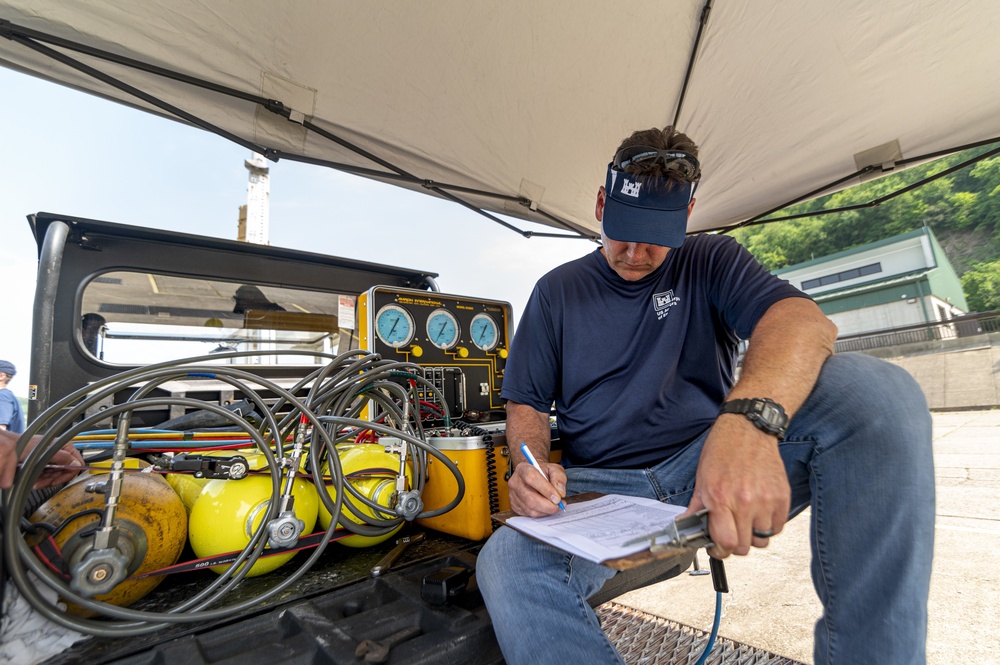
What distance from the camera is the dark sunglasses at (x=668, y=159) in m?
1.29

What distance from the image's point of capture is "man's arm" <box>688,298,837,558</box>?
2.28ft

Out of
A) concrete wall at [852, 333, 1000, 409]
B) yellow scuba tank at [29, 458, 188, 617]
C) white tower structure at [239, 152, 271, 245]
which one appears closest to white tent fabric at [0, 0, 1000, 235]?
yellow scuba tank at [29, 458, 188, 617]

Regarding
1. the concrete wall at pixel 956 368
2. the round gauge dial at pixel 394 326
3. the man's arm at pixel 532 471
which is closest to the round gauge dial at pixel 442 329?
the round gauge dial at pixel 394 326

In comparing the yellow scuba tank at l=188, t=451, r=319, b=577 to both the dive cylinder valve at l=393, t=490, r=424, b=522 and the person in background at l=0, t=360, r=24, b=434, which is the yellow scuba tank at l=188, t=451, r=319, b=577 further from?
the person in background at l=0, t=360, r=24, b=434

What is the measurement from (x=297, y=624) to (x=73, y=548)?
478mm

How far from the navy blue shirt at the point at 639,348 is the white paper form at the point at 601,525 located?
0.87 ft

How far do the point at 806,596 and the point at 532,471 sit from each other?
2050 mm

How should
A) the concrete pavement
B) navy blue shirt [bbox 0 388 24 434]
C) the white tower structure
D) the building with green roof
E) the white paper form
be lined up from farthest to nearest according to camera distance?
the building with green roof
the white tower structure
navy blue shirt [bbox 0 388 24 434]
the concrete pavement
the white paper form

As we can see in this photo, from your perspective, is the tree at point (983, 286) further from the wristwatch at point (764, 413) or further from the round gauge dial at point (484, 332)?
the wristwatch at point (764, 413)

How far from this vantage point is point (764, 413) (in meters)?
0.84

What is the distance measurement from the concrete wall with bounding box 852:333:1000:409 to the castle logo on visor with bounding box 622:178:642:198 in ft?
44.8

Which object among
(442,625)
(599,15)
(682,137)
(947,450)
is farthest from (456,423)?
(947,450)

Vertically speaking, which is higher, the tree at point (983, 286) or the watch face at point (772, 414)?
the tree at point (983, 286)

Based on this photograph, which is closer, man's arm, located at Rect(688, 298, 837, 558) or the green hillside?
man's arm, located at Rect(688, 298, 837, 558)
